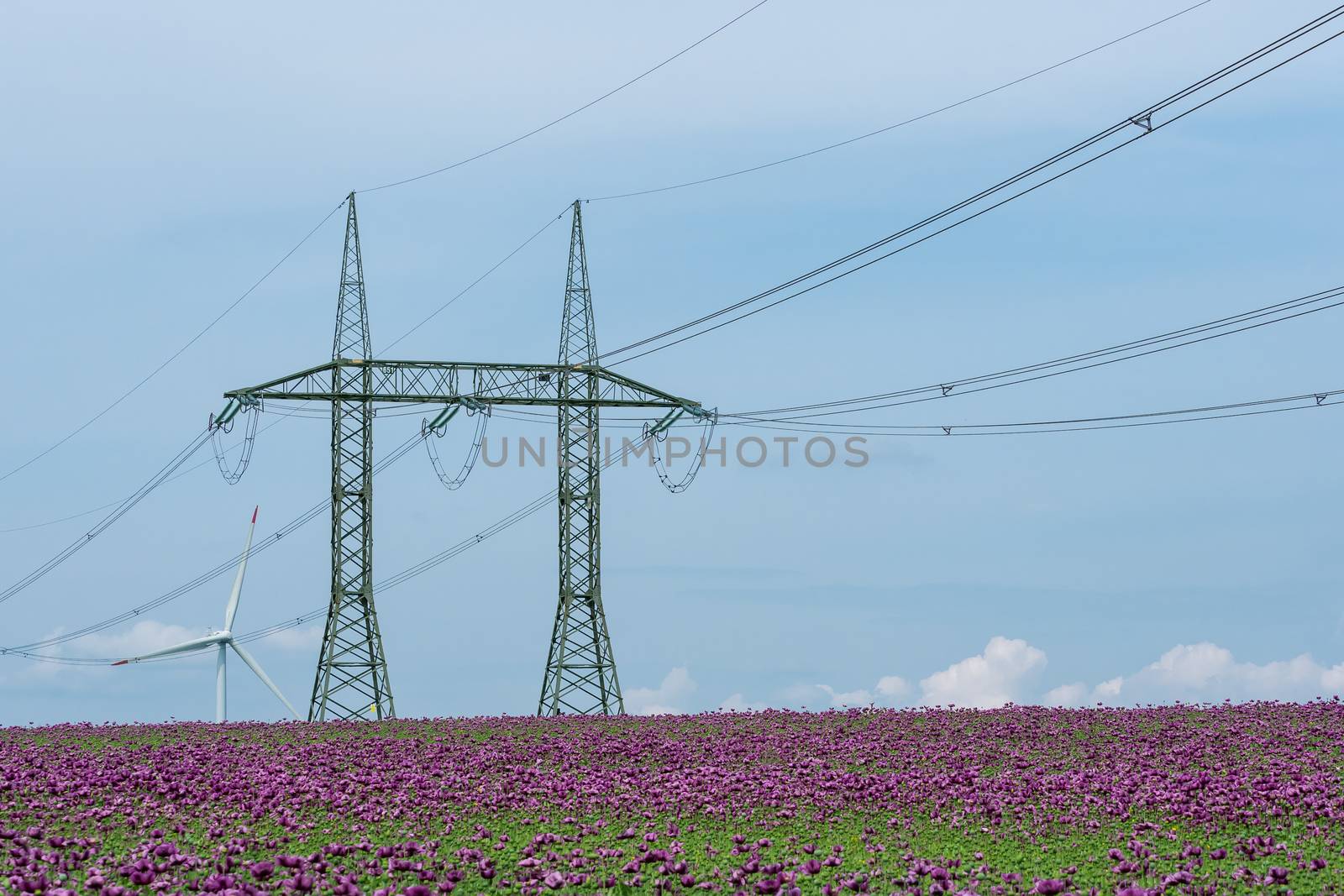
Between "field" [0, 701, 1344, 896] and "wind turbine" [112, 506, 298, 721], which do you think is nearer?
"field" [0, 701, 1344, 896]

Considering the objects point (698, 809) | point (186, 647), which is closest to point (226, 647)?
point (186, 647)

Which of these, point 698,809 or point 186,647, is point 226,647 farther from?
point 698,809

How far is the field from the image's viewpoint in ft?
48.2

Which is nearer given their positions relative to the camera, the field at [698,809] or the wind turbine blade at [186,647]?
the field at [698,809]

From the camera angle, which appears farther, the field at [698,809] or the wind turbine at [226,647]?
the wind turbine at [226,647]

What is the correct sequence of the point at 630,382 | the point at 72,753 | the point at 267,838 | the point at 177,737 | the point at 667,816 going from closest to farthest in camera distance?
the point at 267,838 < the point at 667,816 < the point at 72,753 < the point at 177,737 < the point at 630,382

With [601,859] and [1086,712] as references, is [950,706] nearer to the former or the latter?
[1086,712]

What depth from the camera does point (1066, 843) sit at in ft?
62.3

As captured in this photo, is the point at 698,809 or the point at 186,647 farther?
the point at 186,647

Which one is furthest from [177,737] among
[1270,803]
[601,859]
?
[1270,803]

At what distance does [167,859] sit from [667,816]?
8.32 m

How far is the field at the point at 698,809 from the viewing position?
48.2 feet

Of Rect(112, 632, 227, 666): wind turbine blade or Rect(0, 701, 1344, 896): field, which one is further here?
Rect(112, 632, 227, 666): wind turbine blade

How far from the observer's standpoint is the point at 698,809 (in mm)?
20859
